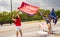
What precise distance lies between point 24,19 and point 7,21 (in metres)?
10.7

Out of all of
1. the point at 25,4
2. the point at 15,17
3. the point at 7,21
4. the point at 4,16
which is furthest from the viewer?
the point at 4,16

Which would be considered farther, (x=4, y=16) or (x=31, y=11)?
(x=4, y=16)

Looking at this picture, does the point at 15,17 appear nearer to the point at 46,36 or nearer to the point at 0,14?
the point at 46,36

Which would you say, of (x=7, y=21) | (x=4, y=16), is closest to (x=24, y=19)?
(x=4, y=16)

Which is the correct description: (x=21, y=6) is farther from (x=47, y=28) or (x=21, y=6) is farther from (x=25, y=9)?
(x=47, y=28)

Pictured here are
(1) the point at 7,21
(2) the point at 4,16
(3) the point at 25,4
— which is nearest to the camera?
(3) the point at 25,4

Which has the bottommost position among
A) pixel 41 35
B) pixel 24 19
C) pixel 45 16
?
pixel 24 19

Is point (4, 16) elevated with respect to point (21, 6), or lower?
lower

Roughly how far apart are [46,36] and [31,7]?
6.29 ft

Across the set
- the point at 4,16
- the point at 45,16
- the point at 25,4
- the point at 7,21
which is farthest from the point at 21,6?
the point at 4,16

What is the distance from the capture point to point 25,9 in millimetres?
14328

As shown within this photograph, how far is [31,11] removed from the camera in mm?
14117

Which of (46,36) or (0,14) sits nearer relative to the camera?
(46,36)

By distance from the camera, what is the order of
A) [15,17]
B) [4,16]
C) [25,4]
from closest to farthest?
[15,17] → [25,4] → [4,16]
